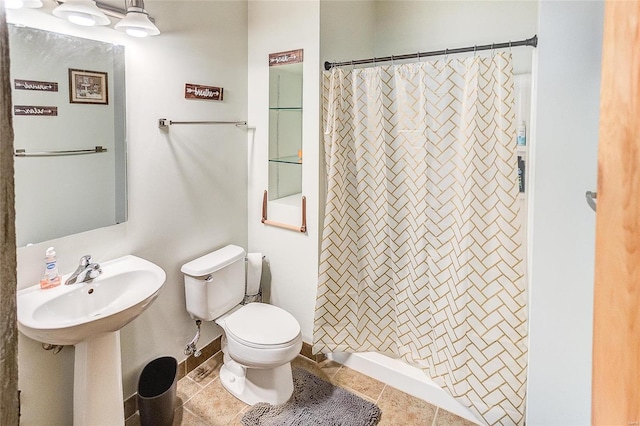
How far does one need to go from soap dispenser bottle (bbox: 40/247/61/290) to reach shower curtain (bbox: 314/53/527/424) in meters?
1.37

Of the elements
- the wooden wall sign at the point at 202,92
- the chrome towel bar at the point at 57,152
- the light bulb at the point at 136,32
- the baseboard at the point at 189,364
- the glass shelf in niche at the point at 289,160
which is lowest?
the baseboard at the point at 189,364

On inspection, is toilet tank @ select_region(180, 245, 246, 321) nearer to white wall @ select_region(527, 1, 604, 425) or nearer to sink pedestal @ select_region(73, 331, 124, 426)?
sink pedestal @ select_region(73, 331, 124, 426)

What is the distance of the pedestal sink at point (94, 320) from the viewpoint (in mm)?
1416

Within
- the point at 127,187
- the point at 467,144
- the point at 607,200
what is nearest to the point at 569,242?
the point at 467,144

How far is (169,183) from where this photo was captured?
7.00 feet

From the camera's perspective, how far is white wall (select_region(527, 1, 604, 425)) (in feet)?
4.40

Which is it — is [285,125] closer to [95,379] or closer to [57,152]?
[57,152]

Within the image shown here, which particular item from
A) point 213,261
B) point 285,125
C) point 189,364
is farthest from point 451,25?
point 189,364

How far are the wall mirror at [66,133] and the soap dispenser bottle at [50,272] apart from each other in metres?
0.08

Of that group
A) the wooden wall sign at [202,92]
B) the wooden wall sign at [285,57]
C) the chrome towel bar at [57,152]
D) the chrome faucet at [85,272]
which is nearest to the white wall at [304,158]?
the wooden wall sign at [285,57]

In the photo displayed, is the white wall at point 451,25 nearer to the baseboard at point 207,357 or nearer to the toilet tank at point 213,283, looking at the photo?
the toilet tank at point 213,283

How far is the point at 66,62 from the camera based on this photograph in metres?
1.62

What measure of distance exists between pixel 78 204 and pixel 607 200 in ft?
6.33

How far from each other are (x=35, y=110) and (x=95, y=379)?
1158 mm
